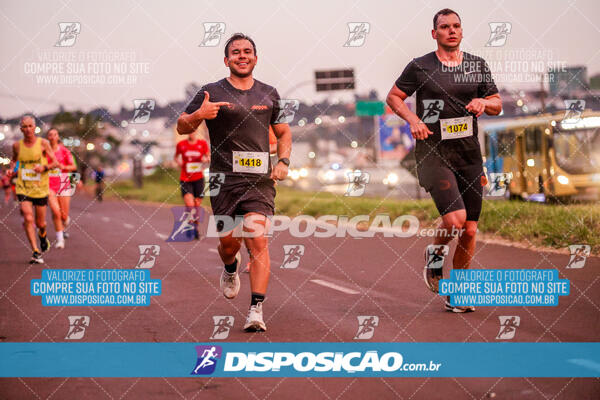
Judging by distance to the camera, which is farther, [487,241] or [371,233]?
[371,233]

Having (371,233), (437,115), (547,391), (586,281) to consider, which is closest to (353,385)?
(547,391)

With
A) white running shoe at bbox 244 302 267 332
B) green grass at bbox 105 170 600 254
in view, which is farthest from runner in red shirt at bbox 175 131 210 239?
white running shoe at bbox 244 302 267 332

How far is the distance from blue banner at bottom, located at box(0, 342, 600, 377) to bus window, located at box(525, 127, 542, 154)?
21.1 m

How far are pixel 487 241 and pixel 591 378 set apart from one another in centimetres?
869

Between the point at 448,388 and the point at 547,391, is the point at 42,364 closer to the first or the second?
the point at 448,388

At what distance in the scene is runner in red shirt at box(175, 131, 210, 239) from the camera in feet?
45.2

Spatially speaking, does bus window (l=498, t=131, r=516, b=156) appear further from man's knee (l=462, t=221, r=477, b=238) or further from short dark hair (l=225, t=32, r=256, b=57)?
short dark hair (l=225, t=32, r=256, b=57)

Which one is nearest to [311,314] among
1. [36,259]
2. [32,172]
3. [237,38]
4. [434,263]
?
[434,263]

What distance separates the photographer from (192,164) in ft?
45.3

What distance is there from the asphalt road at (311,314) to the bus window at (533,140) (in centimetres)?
1314

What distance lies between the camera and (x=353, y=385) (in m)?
5.00

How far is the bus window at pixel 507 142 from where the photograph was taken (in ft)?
95.5

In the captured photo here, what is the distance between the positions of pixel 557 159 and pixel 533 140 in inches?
59.6

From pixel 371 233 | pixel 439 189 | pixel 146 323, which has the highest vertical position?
pixel 439 189
